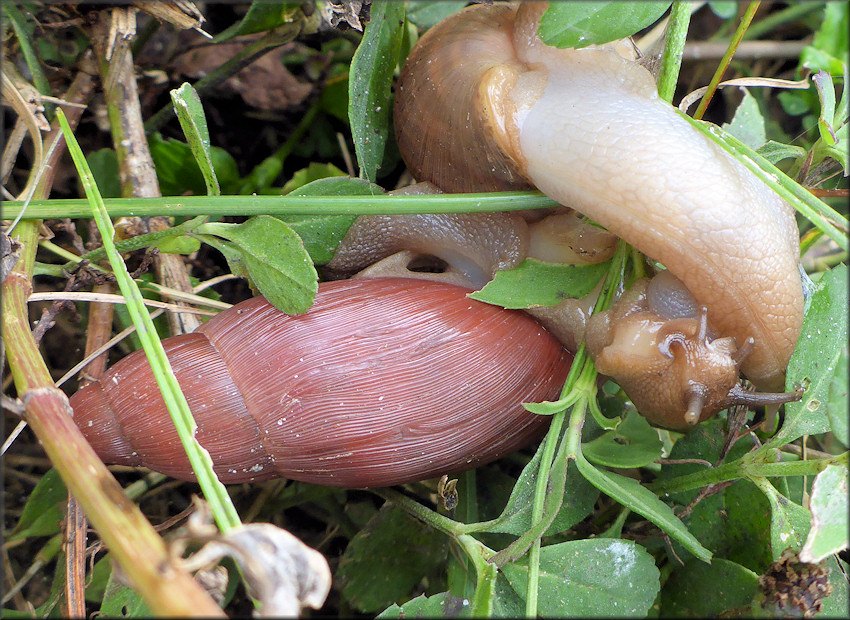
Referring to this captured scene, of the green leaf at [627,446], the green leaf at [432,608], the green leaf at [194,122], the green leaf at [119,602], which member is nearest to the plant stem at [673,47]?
the green leaf at [627,446]

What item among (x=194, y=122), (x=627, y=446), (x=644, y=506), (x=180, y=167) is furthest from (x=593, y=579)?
(x=180, y=167)

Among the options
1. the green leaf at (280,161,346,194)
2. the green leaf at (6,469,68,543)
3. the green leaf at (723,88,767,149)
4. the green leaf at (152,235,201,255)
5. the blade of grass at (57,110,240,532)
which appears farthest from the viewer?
the green leaf at (280,161,346,194)

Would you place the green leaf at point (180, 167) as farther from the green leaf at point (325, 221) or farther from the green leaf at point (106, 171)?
the green leaf at point (325, 221)

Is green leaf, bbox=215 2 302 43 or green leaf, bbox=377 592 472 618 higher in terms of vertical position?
green leaf, bbox=215 2 302 43

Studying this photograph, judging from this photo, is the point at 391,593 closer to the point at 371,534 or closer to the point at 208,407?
the point at 371,534

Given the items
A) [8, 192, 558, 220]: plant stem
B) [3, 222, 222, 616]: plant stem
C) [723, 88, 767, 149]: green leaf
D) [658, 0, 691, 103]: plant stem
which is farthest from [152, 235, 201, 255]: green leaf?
[723, 88, 767, 149]: green leaf

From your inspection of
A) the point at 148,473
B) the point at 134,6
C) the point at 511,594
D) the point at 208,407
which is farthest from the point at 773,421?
the point at 134,6

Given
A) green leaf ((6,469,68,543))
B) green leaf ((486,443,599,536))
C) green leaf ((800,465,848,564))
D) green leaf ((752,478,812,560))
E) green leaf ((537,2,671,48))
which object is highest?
green leaf ((537,2,671,48))

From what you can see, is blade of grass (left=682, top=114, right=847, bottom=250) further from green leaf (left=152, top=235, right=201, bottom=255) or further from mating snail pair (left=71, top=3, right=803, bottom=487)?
green leaf (left=152, top=235, right=201, bottom=255)
